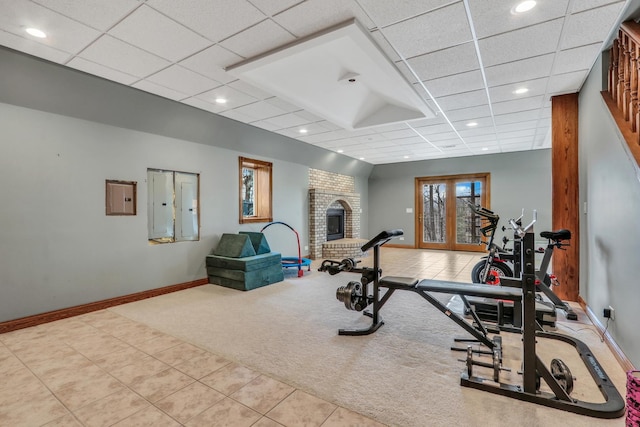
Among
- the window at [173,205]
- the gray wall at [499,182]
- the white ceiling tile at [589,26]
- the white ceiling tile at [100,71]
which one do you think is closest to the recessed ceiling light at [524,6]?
the white ceiling tile at [589,26]

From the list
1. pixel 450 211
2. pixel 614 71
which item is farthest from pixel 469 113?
pixel 450 211

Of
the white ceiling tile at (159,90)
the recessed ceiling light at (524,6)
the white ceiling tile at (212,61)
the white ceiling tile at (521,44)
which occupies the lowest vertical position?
the recessed ceiling light at (524,6)

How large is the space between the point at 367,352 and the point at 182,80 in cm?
370

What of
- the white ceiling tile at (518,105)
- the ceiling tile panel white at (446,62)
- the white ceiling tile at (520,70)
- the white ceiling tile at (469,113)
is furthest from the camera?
the white ceiling tile at (469,113)

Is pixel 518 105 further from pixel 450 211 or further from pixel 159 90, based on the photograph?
pixel 450 211

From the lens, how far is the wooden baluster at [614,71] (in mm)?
2666

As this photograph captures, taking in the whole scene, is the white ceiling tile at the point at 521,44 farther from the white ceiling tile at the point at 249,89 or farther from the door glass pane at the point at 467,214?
the door glass pane at the point at 467,214

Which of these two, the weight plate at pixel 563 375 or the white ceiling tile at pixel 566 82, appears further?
the white ceiling tile at pixel 566 82

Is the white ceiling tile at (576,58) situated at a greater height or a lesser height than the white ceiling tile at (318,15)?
lesser

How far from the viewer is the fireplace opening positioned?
9.25 meters

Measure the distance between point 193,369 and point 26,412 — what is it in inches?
39.3

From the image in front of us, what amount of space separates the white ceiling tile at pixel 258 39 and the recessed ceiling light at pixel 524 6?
6.04 feet

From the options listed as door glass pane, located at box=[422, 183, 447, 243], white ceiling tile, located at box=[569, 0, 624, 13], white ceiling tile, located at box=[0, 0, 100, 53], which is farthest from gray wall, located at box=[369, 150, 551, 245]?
white ceiling tile, located at box=[0, 0, 100, 53]

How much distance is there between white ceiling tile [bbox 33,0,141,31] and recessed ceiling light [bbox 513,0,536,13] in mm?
2929
